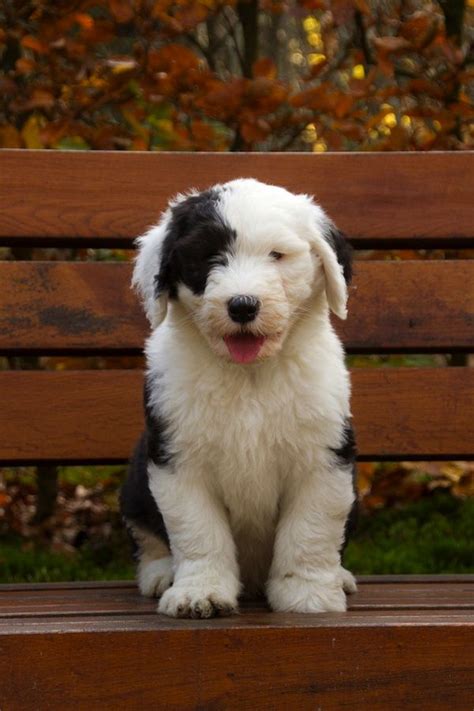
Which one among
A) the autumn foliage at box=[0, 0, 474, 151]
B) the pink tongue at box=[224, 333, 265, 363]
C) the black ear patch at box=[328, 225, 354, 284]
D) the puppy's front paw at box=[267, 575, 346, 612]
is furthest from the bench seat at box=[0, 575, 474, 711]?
the autumn foliage at box=[0, 0, 474, 151]

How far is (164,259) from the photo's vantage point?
3.23m

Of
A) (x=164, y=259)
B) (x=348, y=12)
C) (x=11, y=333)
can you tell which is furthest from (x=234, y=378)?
(x=348, y=12)

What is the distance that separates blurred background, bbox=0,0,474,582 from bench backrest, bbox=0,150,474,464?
491 millimetres

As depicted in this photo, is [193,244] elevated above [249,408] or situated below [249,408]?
above

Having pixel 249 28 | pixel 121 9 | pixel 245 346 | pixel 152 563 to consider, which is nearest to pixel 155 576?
pixel 152 563

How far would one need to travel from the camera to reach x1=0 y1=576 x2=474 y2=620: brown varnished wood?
123 inches

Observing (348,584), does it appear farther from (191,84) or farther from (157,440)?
(191,84)

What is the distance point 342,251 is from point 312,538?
0.75 m

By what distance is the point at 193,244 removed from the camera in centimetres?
312

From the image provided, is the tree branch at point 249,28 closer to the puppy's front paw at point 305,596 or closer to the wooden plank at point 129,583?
the wooden plank at point 129,583

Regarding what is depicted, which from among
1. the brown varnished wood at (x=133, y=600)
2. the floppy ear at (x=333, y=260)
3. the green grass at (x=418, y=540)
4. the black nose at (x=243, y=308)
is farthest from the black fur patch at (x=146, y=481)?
the green grass at (x=418, y=540)

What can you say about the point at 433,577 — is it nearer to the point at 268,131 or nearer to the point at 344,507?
the point at 344,507

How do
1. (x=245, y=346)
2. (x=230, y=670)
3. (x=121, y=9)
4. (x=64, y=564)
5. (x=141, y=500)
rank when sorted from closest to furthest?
(x=230, y=670) → (x=245, y=346) → (x=141, y=500) → (x=121, y=9) → (x=64, y=564)

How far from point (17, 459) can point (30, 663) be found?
1.63 m
